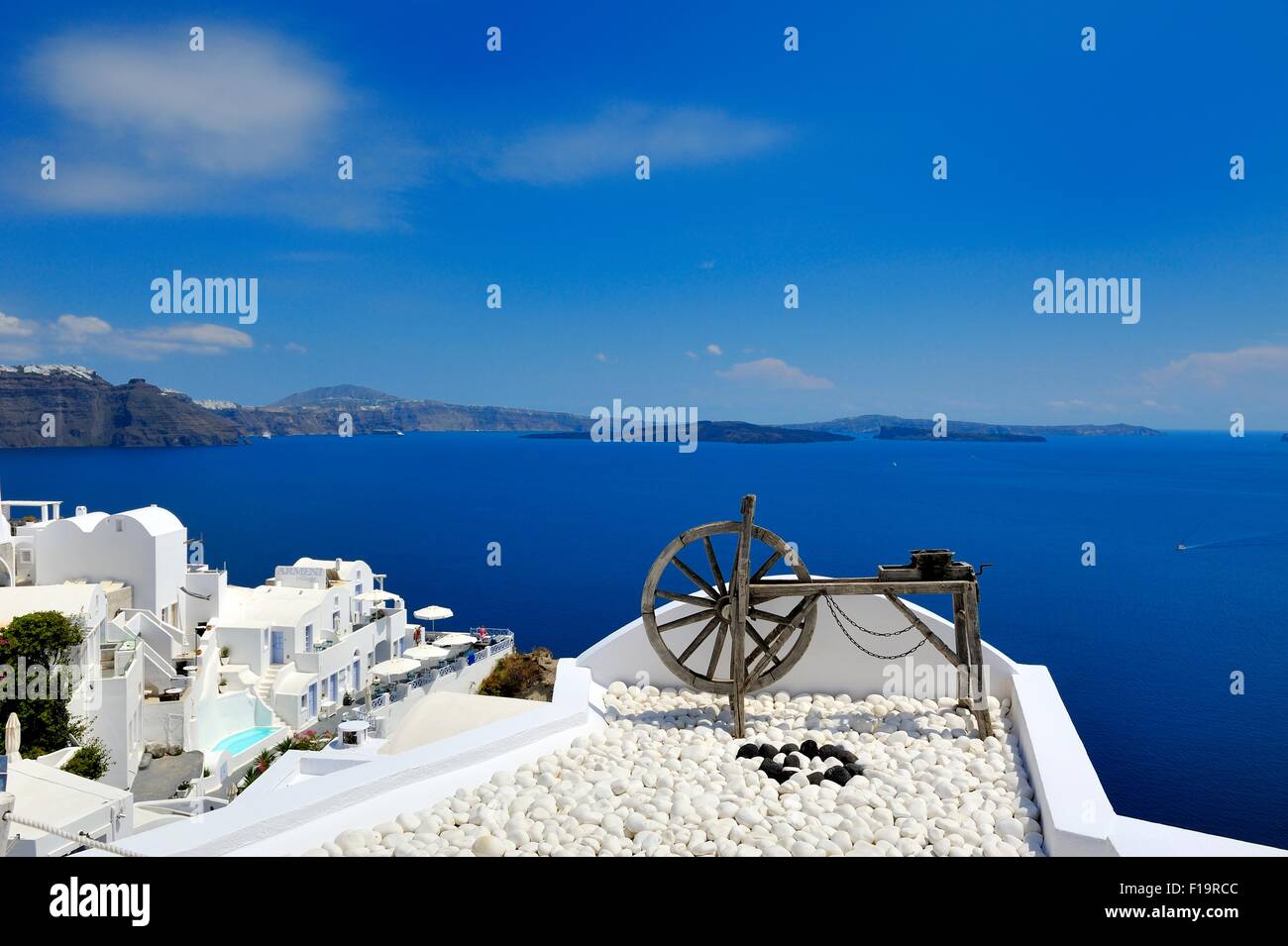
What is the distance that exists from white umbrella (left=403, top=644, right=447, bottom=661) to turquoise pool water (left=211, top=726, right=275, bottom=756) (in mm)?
7440

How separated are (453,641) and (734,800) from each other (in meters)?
34.0

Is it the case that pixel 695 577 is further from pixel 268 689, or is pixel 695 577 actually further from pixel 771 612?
pixel 268 689

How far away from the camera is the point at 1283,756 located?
3597 cm

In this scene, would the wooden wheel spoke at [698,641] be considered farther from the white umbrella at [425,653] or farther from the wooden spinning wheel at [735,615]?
the white umbrella at [425,653]

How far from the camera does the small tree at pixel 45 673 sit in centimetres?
2192

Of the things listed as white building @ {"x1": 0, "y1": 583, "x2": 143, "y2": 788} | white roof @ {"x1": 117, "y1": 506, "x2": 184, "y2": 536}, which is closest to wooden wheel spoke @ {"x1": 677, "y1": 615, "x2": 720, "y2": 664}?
white building @ {"x1": 0, "y1": 583, "x2": 143, "y2": 788}

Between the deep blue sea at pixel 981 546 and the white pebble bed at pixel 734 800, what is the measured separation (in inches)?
1069

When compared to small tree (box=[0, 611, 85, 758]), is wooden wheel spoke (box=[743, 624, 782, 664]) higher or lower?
higher

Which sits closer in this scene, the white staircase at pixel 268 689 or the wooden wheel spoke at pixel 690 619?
the wooden wheel spoke at pixel 690 619

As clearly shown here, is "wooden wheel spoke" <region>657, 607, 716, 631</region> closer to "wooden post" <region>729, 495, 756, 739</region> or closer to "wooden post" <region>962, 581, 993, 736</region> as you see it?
"wooden post" <region>729, 495, 756, 739</region>

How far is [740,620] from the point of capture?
884 centimetres

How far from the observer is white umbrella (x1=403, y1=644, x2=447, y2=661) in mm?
36000

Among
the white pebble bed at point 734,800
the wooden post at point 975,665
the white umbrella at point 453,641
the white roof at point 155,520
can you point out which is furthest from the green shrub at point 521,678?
the wooden post at point 975,665
